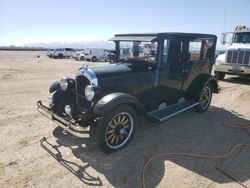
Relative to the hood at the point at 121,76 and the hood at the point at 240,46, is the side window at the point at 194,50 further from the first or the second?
the hood at the point at 240,46

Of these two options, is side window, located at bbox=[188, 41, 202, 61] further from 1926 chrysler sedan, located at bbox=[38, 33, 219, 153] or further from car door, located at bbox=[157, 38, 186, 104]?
car door, located at bbox=[157, 38, 186, 104]

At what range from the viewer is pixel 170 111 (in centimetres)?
521

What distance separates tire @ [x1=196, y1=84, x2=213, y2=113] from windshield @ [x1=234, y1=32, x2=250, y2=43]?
6.46m

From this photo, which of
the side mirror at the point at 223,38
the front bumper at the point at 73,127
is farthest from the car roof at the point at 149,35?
the side mirror at the point at 223,38

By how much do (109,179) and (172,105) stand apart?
296 centimetres

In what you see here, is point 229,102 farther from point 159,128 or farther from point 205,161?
point 205,161

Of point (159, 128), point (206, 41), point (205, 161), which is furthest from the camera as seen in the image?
point (206, 41)

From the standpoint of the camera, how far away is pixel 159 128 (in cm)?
521

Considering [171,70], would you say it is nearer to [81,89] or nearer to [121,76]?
[121,76]

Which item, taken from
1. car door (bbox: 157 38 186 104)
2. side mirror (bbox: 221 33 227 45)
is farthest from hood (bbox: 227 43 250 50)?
car door (bbox: 157 38 186 104)

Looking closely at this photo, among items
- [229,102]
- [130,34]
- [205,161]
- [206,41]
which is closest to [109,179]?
[205,161]

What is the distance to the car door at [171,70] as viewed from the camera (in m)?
4.95

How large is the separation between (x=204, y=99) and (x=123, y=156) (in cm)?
368

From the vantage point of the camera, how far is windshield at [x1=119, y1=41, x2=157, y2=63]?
15.8ft
